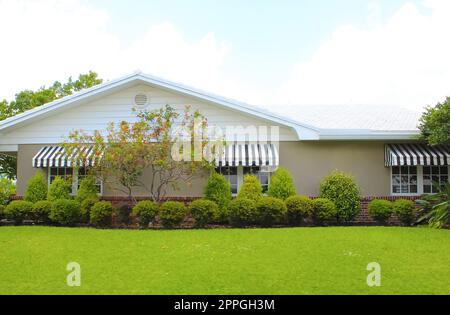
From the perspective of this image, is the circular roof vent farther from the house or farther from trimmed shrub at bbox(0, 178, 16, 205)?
trimmed shrub at bbox(0, 178, 16, 205)

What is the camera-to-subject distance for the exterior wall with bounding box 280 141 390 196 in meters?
19.0

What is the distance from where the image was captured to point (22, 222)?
17906mm

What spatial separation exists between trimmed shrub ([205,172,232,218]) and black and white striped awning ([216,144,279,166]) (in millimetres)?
672

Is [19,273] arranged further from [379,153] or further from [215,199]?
[379,153]

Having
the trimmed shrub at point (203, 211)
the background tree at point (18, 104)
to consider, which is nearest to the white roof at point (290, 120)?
the trimmed shrub at point (203, 211)

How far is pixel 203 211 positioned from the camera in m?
16.2

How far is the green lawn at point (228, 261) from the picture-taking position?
830cm

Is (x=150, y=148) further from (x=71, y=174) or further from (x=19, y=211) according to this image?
(x=19, y=211)

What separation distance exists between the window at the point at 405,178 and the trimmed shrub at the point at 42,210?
14508 mm

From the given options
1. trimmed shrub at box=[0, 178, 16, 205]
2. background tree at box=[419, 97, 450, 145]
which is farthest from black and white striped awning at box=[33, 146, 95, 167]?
background tree at box=[419, 97, 450, 145]

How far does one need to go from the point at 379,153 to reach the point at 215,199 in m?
7.55

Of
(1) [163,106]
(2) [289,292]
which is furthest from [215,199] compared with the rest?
(2) [289,292]

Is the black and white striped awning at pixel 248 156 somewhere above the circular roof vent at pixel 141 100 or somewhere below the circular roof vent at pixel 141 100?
below

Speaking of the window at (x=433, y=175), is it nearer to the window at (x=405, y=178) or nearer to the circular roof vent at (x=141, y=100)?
the window at (x=405, y=178)
